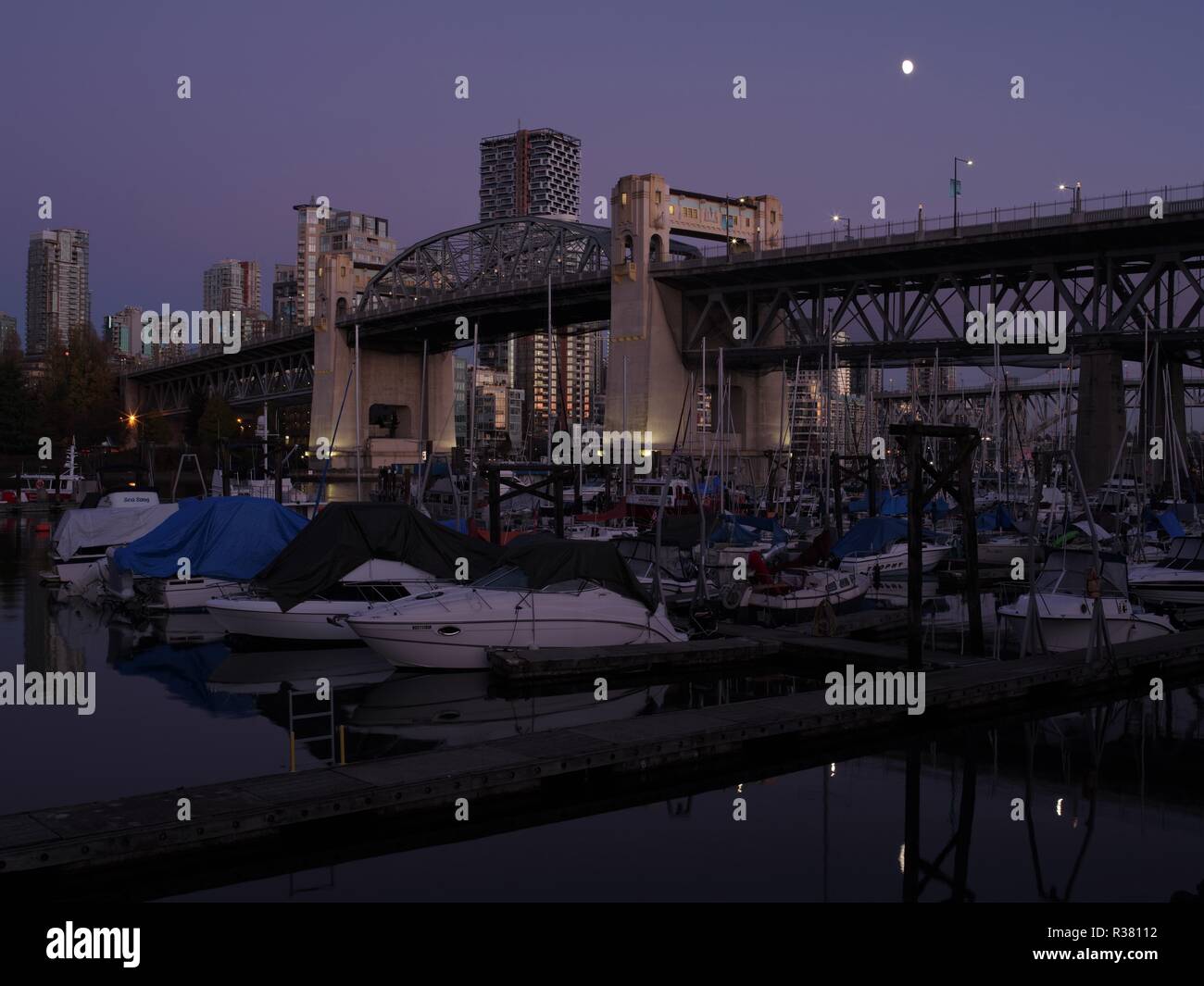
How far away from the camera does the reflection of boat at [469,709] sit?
1892 centimetres

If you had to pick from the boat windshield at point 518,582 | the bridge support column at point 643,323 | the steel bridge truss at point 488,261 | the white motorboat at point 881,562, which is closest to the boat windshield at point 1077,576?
the white motorboat at point 881,562

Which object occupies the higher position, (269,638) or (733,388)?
(733,388)

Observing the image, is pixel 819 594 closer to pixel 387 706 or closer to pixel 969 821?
pixel 387 706

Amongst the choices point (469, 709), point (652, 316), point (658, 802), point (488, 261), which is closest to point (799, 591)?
point (469, 709)

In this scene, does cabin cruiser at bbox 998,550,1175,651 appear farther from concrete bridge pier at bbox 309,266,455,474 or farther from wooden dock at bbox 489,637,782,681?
concrete bridge pier at bbox 309,266,455,474

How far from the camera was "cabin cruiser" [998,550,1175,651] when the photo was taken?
2491cm

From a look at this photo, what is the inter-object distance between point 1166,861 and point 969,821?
222 centimetres

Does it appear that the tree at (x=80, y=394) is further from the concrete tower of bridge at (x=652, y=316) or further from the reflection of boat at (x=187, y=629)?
the reflection of boat at (x=187, y=629)

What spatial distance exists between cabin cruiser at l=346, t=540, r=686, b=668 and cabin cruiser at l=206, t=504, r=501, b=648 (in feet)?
9.16

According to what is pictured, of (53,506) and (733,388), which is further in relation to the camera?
(733,388)

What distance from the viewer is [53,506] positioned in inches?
3236

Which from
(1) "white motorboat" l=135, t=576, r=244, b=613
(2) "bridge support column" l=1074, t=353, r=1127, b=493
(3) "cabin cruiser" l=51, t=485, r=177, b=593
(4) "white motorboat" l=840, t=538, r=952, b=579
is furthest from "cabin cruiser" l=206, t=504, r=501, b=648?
(2) "bridge support column" l=1074, t=353, r=1127, b=493

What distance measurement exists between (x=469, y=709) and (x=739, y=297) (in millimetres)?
67928
